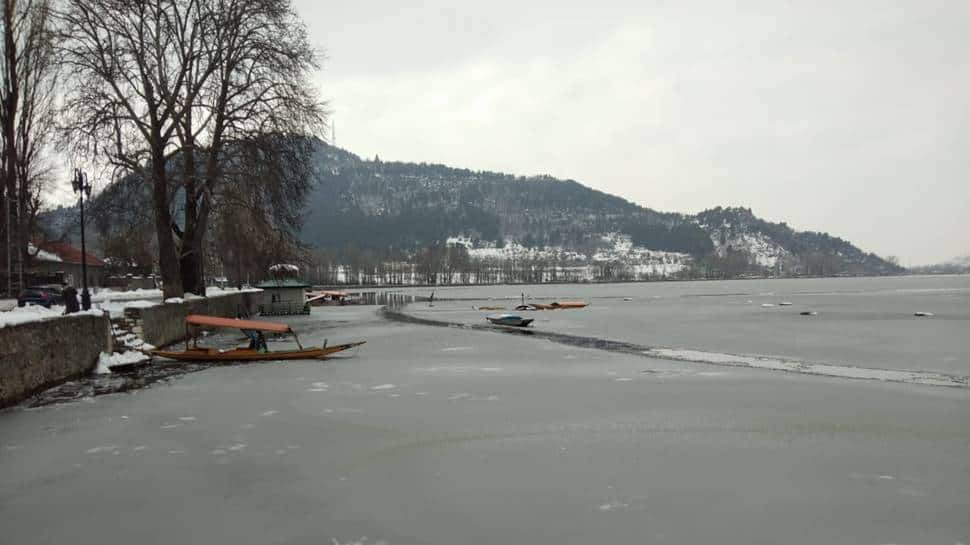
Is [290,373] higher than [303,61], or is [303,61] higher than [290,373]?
[303,61]

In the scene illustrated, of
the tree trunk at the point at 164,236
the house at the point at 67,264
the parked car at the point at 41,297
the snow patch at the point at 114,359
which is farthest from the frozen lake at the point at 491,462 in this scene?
the house at the point at 67,264

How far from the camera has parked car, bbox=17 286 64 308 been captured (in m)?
28.0

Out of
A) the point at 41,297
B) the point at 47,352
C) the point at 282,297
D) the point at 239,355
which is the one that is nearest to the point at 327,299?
the point at 282,297

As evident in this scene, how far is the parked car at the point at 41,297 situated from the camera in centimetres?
2798

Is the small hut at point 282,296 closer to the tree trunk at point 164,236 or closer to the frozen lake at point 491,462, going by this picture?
the tree trunk at point 164,236

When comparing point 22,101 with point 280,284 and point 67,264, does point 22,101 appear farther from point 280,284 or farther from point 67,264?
point 67,264

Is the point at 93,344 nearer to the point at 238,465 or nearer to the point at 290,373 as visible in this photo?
the point at 290,373

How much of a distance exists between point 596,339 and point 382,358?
1308cm

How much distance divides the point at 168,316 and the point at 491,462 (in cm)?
2091

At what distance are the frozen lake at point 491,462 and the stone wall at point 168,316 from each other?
21.0 ft

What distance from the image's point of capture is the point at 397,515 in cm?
770

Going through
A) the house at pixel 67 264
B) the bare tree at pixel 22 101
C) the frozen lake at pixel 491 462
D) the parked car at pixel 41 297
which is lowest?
the frozen lake at pixel 491 462

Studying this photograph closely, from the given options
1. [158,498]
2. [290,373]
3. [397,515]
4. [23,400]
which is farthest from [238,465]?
[290,373]

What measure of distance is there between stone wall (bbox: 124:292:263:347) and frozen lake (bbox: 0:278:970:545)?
641 cm
